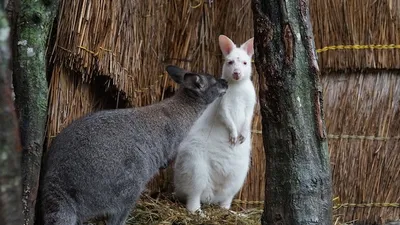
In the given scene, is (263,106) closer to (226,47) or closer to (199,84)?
(199,84)

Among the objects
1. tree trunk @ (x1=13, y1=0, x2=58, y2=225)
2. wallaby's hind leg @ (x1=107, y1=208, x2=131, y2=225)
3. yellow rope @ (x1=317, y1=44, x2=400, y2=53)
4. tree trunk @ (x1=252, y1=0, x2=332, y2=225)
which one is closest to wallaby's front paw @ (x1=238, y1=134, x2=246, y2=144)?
yellow rope @ (x1=317, y1=44, x2=400, y2=53)

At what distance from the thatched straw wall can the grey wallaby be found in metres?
0.90

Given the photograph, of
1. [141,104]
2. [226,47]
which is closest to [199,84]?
[226,47]

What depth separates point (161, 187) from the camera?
18.1 feet

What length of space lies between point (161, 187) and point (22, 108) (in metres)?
2.05

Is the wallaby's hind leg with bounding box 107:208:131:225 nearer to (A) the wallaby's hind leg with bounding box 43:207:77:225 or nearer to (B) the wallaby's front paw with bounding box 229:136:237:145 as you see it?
(A) the wallaby's hind leg with bounding box 43:207:77:225

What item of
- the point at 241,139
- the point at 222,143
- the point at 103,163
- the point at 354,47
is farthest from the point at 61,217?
the point at 354,47

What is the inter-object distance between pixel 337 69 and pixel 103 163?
228cm

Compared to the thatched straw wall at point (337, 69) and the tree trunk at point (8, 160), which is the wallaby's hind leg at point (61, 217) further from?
the tree trunk at point (8, 160)

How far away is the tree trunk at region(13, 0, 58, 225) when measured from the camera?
3.69m

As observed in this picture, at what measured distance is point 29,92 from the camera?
371 centimetres

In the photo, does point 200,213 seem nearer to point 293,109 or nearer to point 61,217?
point 61,217

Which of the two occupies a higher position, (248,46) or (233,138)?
(248,46)

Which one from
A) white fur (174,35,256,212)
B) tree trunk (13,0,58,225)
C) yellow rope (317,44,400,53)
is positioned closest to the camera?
tree trunk (13,0,58,225)
